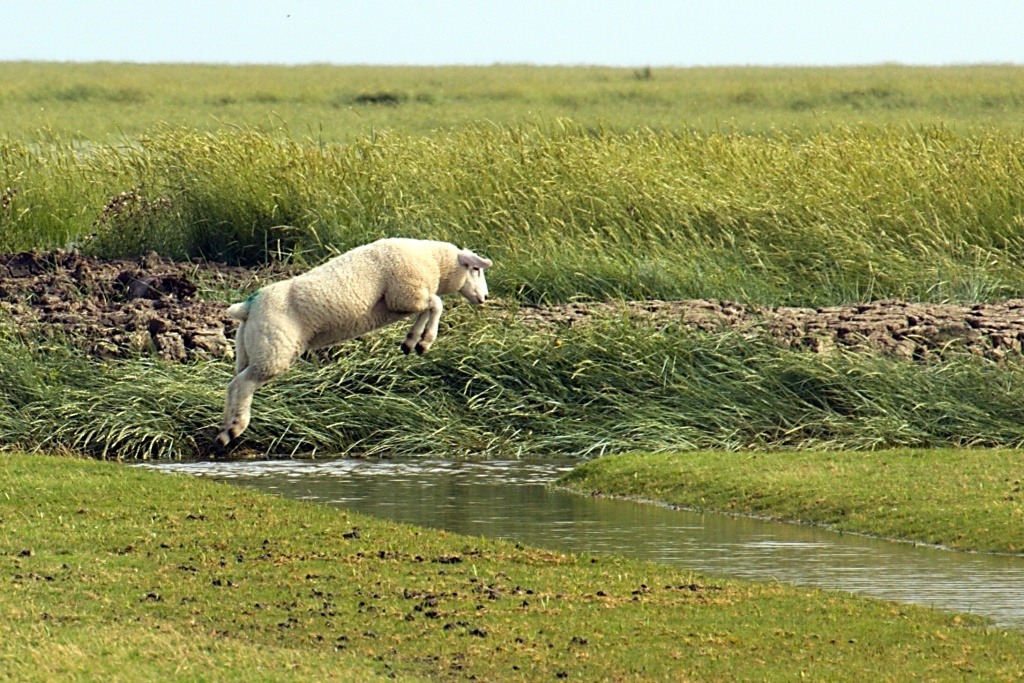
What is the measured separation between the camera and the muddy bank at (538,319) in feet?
48.5

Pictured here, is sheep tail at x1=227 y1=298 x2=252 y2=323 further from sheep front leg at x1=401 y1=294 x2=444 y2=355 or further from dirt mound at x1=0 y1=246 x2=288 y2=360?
dirt mound at x1=0 y1=246 x2=288 y2=360

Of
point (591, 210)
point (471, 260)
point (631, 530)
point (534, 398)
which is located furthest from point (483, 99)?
point (471, 260)

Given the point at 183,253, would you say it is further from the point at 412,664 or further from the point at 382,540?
the point at 412,664

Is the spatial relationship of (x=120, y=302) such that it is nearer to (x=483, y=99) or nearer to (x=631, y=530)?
(x=631, y=530)

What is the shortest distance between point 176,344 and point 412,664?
8931 millimetres

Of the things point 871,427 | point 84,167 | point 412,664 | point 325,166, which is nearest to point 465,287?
point 412,664

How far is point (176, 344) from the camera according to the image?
15102mm

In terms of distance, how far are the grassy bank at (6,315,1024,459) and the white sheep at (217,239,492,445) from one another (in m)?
6.65

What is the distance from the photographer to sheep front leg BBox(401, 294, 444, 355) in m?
7.03

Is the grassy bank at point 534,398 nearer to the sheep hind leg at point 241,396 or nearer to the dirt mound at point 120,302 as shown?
the dirt mound at point 120,302

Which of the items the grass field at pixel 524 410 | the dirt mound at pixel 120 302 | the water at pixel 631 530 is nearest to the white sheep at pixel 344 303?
the grass field at pixel 524 410

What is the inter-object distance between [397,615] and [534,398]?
6968 millimetres

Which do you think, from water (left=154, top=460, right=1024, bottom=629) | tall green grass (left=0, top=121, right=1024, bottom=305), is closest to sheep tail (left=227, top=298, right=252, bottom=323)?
water (left=154, top=460, right=1024, bottom=629)

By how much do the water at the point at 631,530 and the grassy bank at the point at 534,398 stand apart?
29.4 inches
